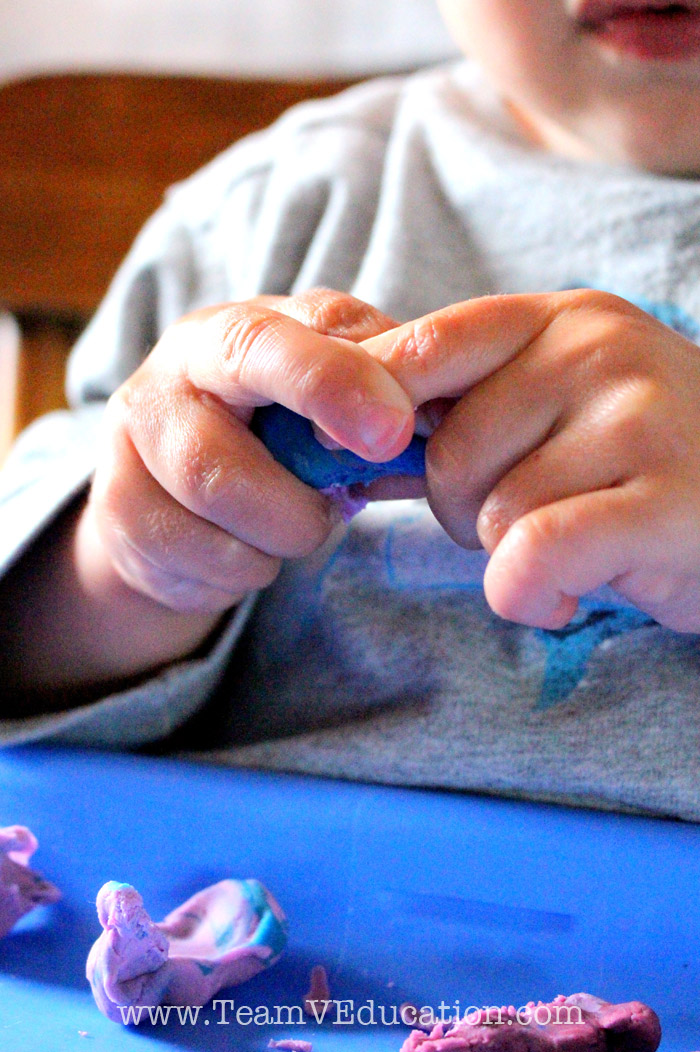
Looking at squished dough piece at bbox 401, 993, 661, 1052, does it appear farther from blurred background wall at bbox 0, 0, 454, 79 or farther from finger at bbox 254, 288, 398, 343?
blurred background wall at bbox 0, 0, 454, 79

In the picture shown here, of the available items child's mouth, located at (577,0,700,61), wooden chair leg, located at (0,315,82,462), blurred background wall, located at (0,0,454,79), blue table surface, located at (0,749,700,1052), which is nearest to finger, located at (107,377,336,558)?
blue table surface, located at (0,749,700,1052)

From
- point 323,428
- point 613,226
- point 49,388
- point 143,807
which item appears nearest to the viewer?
point 323,428

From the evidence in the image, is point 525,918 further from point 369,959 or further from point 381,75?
point 381,75

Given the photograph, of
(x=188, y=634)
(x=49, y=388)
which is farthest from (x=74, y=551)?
(x=49, y=388)

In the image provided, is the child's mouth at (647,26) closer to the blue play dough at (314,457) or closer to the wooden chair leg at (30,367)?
the blue play dough at (314,457)

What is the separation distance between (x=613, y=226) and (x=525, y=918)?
0.34 metres

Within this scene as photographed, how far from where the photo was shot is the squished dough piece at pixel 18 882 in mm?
346

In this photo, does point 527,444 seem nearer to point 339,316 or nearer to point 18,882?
point 339,316

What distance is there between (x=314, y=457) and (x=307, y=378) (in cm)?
4

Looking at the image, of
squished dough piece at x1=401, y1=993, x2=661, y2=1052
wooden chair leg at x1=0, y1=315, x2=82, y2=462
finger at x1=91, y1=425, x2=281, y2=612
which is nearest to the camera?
squished dough piece at x1=401, y1=993, x2=661, y2=1052

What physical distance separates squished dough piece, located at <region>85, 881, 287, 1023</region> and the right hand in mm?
115

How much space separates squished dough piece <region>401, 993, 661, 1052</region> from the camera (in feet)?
0.89

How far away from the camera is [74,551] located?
0.47 m

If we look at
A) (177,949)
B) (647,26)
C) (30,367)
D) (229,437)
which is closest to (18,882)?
(177,949)
